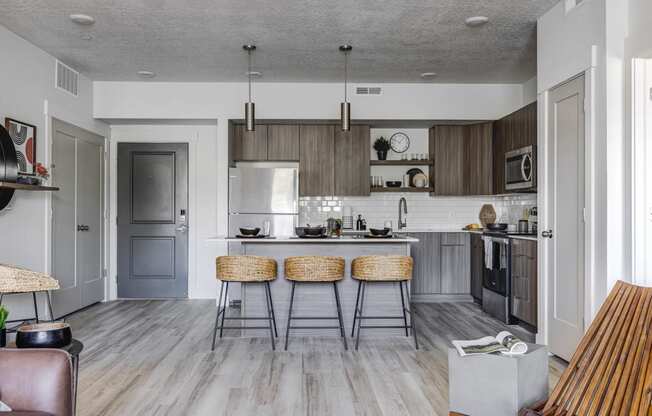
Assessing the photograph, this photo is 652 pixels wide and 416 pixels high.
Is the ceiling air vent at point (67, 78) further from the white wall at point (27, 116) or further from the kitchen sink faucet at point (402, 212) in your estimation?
the kitchen sink faucet at point (402, 212)

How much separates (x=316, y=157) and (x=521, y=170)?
2.56 meters

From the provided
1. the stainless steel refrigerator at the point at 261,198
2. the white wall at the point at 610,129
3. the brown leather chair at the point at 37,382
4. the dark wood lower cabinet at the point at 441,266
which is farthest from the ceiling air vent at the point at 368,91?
the brown leather chair at the point at 37,382

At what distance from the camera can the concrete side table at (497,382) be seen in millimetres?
2289

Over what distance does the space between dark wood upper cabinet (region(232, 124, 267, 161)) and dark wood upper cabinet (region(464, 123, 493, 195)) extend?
8.89 feet

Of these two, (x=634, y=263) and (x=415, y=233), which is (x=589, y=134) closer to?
(x=634, y=263)

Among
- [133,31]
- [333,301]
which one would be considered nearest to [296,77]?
[133,31]

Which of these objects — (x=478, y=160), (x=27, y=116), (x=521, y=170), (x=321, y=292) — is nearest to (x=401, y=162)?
(x=478, y=160)

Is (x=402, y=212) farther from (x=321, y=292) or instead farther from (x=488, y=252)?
(x=321, y=292)

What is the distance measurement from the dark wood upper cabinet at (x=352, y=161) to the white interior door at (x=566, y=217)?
9.37ft

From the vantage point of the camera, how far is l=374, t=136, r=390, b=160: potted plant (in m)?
6.89

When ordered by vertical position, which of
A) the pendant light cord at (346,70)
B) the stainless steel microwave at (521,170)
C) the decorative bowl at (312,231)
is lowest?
the decorative bowl at (312,231)

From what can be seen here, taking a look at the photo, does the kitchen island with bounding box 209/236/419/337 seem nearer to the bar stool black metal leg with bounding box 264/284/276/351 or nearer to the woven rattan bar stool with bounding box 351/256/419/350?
the bar stool black metal leg with bounding box 264/284/276/351

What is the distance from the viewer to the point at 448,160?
6.75 meters

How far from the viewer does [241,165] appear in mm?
6801
